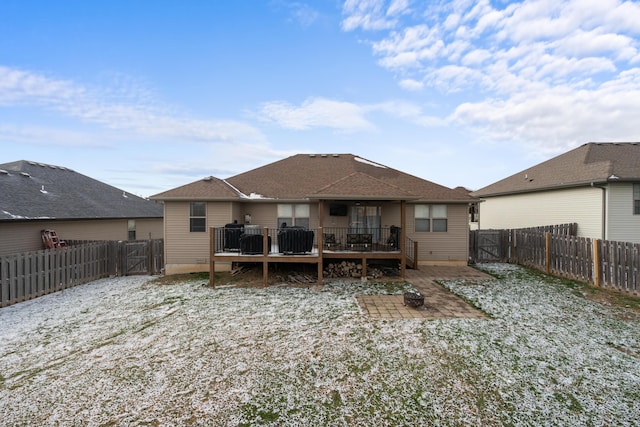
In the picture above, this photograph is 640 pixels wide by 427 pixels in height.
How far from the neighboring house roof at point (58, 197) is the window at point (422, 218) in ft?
52.5

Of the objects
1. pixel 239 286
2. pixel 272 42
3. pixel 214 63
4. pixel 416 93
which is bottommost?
pixel 239 286

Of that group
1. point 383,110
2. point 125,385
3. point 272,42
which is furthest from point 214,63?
point 125,385

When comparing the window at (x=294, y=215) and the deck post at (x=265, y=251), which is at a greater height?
the window at (x=294, y=215)

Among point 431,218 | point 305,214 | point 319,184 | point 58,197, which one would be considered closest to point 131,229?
point 58,197

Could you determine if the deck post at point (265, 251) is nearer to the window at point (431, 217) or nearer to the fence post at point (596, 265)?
the window at point (431, 217)

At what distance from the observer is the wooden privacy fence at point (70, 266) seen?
796 centimetres

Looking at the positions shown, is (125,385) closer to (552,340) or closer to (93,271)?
(552,340)

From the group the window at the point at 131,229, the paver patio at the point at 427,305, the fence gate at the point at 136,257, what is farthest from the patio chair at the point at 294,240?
the window at the point at 131,229

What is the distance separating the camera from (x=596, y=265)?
8.72 metres

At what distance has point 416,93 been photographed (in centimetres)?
1555

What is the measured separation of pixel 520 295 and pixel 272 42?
1611 cm

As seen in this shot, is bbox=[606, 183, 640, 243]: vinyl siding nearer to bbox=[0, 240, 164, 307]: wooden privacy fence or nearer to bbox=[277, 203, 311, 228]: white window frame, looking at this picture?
bbox=[277, 203, 311, 228]: white window frame

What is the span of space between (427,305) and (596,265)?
625 centimetres

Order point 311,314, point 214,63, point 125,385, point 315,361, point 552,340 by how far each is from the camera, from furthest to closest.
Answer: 1. point 214,63
2. point 311,314
3. point 552,340
4. point 315,361
5. point 125,385
